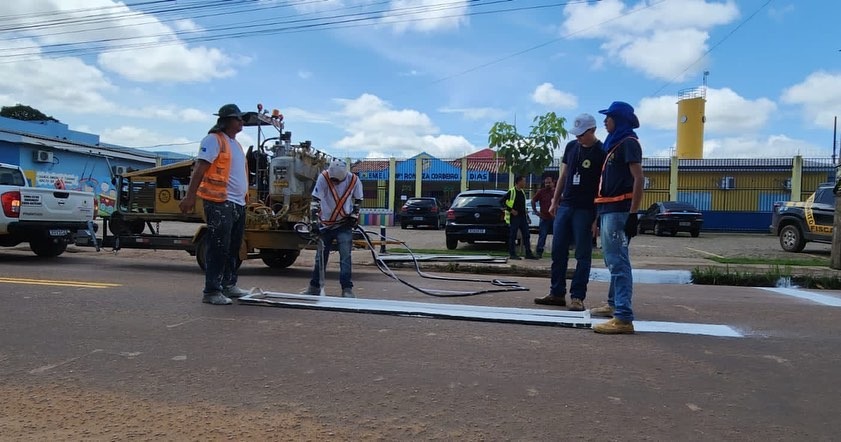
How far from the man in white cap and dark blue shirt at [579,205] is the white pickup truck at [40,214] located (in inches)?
342

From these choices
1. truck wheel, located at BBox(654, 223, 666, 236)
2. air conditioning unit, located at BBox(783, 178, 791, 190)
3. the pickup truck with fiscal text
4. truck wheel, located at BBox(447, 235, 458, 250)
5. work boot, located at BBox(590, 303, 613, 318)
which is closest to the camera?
work boot, located at BBox(590, 303, 613, 318)

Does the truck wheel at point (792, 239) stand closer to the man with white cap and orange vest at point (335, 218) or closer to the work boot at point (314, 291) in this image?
the man with white cap and orange vest at point (335, 218)

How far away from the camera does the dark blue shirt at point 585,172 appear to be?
5.64 meters

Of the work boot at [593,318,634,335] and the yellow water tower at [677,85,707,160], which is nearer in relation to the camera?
the work boot at [593,318,634,335]

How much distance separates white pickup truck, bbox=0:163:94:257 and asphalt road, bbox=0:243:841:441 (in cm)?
477

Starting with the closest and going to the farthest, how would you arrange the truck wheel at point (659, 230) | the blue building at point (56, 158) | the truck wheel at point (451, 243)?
the truck wheel at point (451, 243), the truck wheel at point (659, 230), the blue building at point (56, 158)

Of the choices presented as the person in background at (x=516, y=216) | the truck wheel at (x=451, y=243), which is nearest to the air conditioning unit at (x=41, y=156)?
the truck wheel at (x=451, y=243)

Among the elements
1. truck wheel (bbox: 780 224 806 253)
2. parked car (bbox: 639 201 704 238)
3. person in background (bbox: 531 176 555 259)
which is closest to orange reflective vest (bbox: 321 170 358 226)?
person in background (bbox: 531 176 555 259)

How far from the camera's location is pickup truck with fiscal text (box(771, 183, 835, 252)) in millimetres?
13578

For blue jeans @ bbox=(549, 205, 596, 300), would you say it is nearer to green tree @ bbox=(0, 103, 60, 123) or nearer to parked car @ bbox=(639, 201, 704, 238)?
parked car @ bbox=(639, 201, 704, 238)

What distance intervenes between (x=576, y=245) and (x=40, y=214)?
29.7 feet

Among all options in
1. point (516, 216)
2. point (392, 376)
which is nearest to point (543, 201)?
point (516, 216)

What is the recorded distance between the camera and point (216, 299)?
5.67 metres

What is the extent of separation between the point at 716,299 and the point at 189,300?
19.3 feet
